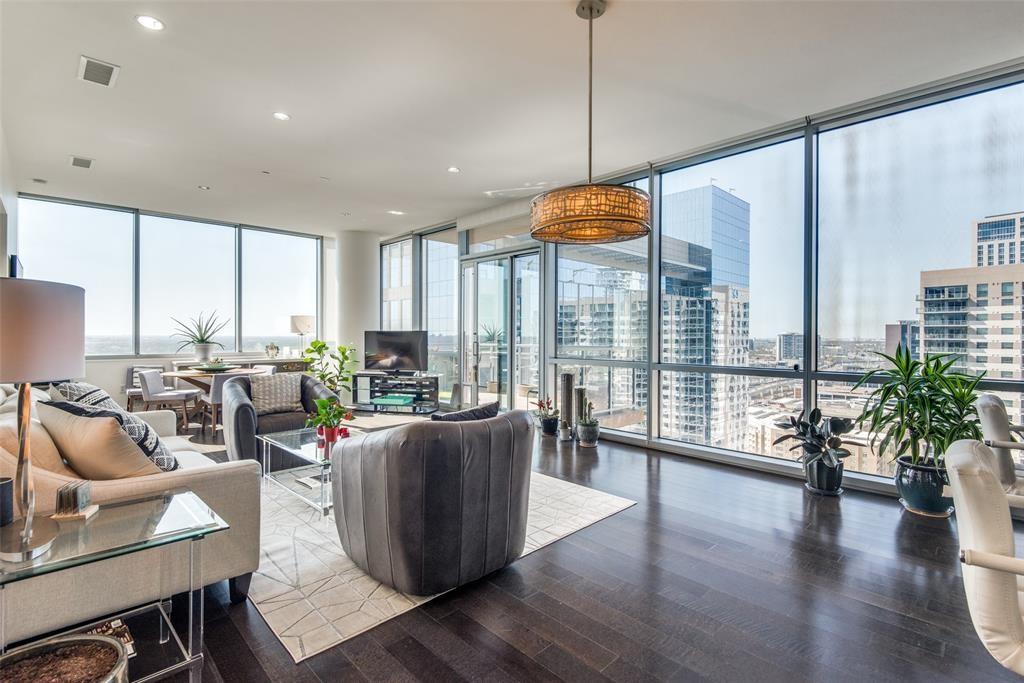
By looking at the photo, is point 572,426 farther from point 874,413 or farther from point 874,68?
point 874,68

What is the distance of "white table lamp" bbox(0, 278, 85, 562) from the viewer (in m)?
1.42

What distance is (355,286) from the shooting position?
330 inches

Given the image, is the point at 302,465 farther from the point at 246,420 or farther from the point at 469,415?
the point at 469,415

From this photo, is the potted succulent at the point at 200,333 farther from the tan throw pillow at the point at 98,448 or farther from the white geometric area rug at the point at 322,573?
the tan throw pillow at the point at 98,448

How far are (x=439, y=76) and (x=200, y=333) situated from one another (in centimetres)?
609

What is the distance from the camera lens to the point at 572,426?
5.55 metres

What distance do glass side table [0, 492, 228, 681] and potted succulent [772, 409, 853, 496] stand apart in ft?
12.3

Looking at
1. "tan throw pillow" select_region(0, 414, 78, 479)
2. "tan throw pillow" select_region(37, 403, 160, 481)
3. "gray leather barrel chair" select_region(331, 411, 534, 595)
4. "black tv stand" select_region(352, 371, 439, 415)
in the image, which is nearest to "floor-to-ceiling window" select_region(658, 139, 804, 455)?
"gray leather barrel chair" select_region(331, 411, 534, 595)

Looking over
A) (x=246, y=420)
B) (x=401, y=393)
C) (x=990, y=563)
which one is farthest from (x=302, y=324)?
(x=990, y=563)

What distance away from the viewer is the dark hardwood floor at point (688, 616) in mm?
1820

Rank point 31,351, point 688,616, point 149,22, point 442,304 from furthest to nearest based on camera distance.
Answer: point 442,304, point 149,22, point 688,616, point 31,351

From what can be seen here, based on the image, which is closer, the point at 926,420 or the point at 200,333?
the point at 926,420

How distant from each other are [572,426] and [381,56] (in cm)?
398

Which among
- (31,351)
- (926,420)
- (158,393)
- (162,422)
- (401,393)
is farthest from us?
(401,393)
